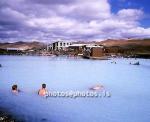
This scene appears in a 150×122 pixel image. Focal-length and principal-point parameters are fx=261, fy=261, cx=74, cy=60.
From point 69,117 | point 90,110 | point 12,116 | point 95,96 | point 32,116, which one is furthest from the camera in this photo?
point 95,96

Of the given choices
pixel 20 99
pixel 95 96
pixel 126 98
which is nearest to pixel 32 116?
pixel 20 99

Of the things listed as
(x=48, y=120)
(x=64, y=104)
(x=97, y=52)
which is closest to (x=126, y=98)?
(x=64, y=104)

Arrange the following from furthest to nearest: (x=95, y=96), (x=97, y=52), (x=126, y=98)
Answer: (x=97, y=52), (x=126, y=98), (x=95, y=96)

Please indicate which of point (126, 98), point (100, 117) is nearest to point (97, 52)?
point (126, 98)

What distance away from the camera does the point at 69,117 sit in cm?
1452

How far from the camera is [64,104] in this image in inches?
680

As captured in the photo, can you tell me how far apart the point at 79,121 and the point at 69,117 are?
38.3 inches

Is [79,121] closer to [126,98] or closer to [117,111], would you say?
[117,111]

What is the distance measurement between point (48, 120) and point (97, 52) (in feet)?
288

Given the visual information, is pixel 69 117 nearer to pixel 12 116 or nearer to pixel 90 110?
pixel 90 110

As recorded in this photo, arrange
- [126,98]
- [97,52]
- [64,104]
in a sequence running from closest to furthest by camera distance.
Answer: [64,104]
[126,98]
[97,52]

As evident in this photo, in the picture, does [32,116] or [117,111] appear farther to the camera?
[117,111]

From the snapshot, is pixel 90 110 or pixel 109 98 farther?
pixel 109 98

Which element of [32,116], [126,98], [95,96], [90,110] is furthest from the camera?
[126,98]
